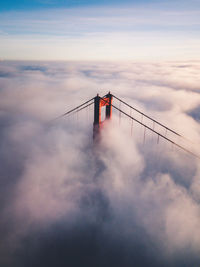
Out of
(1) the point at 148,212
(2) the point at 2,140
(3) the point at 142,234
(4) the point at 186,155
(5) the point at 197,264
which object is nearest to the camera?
(5) the point at 197,264

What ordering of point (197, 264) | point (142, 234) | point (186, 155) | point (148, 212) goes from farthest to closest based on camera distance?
point (186, 155), point (148, 212), point (142, 234), point (197, 264)

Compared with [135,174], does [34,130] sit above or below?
above

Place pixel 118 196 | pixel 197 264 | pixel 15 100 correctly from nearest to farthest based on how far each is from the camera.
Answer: pixel 197 264 < pixel 118 196 < pixel 15 100

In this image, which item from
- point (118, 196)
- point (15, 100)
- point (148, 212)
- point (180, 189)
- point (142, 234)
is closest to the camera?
point (142, 234)

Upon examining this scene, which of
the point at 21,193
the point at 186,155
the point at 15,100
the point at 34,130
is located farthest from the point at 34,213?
the point at 15,100

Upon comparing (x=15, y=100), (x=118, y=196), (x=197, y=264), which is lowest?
(x=197, y=264)

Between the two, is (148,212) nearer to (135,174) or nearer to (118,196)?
(118,196)

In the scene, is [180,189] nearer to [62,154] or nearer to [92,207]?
[92,207]

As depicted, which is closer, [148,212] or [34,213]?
[34,213]

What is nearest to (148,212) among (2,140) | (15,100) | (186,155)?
(186,155)
